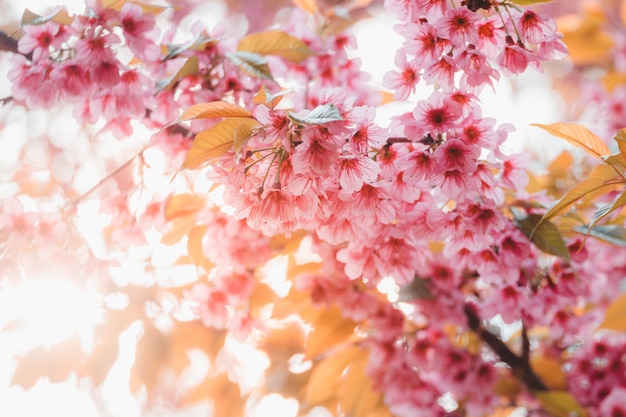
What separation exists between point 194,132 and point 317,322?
1.46ft

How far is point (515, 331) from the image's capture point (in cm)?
154

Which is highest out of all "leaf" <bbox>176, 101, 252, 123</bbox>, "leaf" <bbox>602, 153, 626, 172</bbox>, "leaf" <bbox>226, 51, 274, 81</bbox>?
"leaf" <bbox>176, 101, 252, 123</bbox>

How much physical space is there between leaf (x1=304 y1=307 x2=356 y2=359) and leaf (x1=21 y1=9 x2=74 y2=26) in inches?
27.1

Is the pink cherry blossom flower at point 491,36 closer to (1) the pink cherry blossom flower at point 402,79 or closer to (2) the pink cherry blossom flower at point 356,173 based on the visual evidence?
(1) the pink cherry blossom flower at point 402,79

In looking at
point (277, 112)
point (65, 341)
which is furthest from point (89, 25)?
point (65, 341)

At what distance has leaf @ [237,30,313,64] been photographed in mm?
1117

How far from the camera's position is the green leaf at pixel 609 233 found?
3.10 feet

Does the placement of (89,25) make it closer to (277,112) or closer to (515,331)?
(277,112)

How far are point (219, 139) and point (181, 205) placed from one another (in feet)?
1.39

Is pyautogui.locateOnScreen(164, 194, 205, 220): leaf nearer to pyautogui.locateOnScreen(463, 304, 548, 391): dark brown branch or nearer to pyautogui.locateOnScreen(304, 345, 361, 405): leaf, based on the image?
pyautogui.locateOnScreen(304, 345, 361, 405): leaf

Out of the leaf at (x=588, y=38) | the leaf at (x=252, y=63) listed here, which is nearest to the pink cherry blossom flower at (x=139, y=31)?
the leaf at (x=252, y=63)

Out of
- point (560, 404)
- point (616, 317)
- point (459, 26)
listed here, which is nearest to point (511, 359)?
point (560, 404)

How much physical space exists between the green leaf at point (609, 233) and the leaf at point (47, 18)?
2.82 feet

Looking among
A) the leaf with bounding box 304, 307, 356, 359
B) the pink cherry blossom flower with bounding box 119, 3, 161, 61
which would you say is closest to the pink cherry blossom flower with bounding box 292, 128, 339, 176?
the pink cherry blossom flower with bounding box 119, 3, 161, 61
